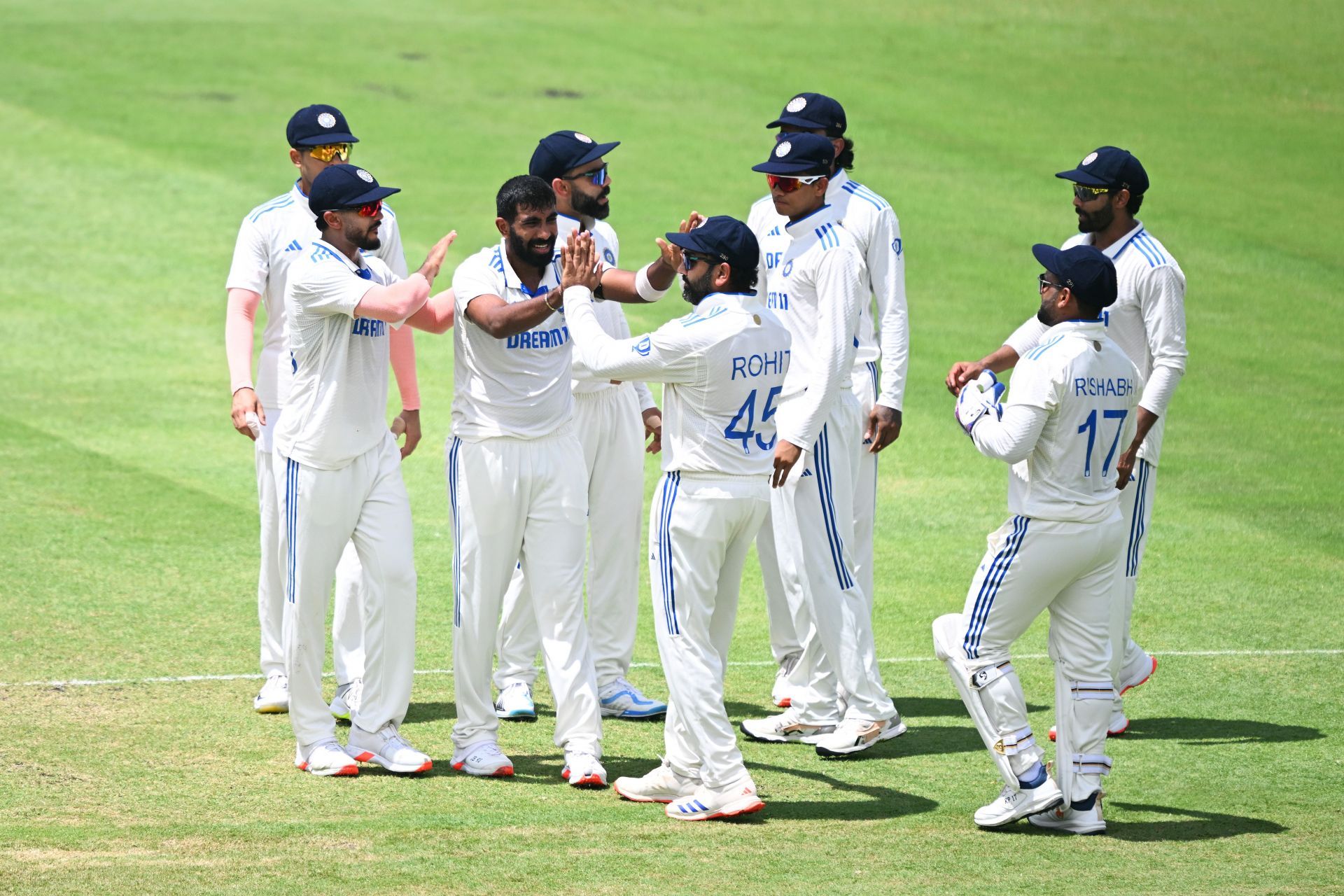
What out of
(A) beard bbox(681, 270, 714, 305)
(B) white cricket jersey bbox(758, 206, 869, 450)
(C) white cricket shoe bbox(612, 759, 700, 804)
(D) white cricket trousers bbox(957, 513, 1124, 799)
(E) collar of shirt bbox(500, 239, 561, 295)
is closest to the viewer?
(D) white cricket trousers bbox(957, 513, 1124, 799)

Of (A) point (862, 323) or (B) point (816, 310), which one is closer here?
(B) point (816, 310)

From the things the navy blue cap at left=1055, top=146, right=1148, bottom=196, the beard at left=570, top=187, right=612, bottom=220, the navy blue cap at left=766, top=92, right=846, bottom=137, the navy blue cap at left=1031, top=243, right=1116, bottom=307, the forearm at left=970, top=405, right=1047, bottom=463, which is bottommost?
the forearm at left=970, top=405, right=1047, bottom=463

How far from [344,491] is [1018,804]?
2947mm

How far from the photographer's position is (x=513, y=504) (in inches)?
270

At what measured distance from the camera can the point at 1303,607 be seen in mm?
9594

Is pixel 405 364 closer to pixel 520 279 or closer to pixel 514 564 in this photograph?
pixel 520 279

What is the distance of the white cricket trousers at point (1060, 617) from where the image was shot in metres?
6.32

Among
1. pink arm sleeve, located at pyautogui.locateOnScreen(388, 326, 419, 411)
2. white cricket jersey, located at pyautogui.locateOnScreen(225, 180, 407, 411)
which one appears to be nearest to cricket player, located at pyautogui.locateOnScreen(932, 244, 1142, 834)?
pink arm sleeve, located at pyautogui.locateOnScreen(388, 326, 419, 411)

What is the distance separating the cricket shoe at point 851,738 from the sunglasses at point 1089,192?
252cm

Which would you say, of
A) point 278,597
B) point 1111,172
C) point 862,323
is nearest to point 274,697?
point 278,597

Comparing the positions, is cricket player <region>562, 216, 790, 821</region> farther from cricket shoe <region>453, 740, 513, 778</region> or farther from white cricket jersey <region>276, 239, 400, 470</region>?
white cricket jersey <region>276, 239, 400, 470</region>

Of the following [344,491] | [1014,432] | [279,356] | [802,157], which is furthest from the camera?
[279,356]

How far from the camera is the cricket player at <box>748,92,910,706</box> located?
299 inches

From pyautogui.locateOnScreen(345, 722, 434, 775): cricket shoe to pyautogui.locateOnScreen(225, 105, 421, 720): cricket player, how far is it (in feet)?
2.02
